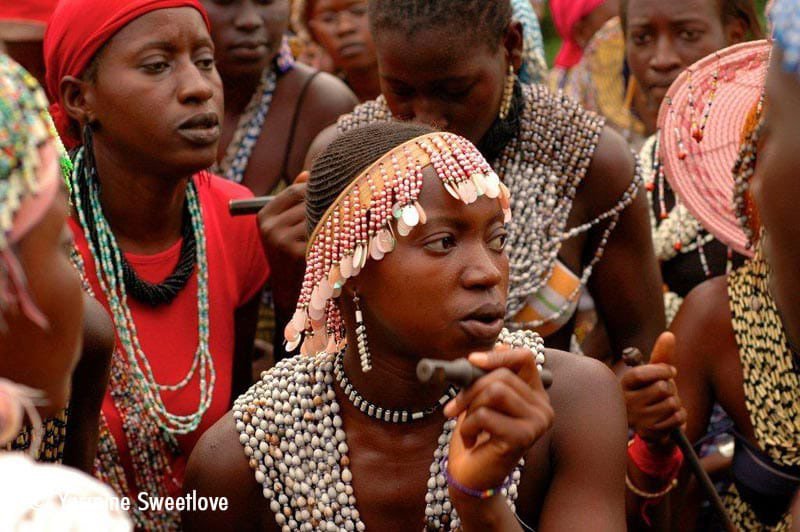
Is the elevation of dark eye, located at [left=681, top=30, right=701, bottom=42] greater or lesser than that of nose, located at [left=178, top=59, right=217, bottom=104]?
lesser

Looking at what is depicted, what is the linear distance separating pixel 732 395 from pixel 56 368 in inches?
85.3

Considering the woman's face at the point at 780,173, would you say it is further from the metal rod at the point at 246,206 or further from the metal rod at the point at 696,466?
the metal rod at the point at 246,206

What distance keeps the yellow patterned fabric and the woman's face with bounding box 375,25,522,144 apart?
0.95 metres

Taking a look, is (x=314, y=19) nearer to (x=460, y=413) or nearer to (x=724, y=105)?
(x=724, y=105)

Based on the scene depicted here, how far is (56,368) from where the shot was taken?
83.2 inches

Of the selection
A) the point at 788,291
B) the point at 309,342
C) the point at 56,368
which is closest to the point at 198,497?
the point at 309,342

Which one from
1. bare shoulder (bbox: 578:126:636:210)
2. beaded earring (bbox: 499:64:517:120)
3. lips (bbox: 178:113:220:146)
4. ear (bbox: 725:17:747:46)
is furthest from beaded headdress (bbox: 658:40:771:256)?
lips (bbox: 178:113:220:146)

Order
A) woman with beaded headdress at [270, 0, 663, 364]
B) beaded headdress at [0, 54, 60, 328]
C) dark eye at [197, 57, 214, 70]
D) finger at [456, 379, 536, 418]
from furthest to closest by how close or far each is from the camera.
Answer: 1. dark eye at [197, 57, 214, 70]
2. woman with beaded headdress at [270, 0, 663, 364]
3. finger at [456, 379, 536, 418]
4. beaded headdress at [0, 54, 60, 328]

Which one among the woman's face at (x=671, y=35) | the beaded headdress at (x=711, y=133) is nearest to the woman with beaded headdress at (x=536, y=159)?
the beaded headdress at (x=711, y=133)

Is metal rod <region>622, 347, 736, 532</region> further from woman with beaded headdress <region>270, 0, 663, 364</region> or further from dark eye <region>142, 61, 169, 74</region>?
dark eye <region>142, 61, 169, 74</region>

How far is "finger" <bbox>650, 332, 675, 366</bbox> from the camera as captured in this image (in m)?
3.37

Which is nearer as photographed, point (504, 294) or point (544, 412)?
point (544, 412)

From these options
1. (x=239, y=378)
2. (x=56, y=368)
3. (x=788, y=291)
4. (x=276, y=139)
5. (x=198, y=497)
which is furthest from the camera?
(x=276, y=139)

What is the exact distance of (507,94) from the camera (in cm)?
405
